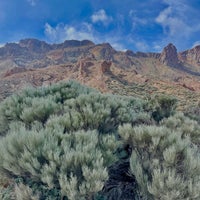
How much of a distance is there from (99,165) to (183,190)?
885mm

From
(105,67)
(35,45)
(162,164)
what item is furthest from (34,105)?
(35,45)

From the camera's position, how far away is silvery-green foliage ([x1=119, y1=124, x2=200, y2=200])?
2.76 meters

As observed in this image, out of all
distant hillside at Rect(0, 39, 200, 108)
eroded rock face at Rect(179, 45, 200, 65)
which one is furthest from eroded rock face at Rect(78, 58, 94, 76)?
eroded rock face at Rect(179, 45, 200, 65)

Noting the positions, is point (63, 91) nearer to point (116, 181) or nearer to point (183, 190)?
point (116, 181)

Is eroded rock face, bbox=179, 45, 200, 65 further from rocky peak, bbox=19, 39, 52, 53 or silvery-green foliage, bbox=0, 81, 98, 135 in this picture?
silvery-green foliage, bbox=0, 81, 98, 135

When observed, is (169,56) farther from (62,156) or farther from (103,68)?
(62,156)

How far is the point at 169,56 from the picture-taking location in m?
164

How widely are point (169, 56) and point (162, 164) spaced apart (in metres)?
168

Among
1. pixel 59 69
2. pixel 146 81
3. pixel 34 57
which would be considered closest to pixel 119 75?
pixel 146 81

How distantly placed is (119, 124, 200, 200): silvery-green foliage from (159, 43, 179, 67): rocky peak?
520 feet

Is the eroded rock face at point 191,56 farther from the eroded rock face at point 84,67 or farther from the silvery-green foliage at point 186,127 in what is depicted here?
the silvery-green foliage at point 186,127

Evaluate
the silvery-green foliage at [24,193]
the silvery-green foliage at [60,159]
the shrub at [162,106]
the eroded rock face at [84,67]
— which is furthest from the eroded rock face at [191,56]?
the silvery-green foliage at [24,193]

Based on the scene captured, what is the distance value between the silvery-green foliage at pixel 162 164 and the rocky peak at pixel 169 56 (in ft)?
520

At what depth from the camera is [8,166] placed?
3148 millimetres
